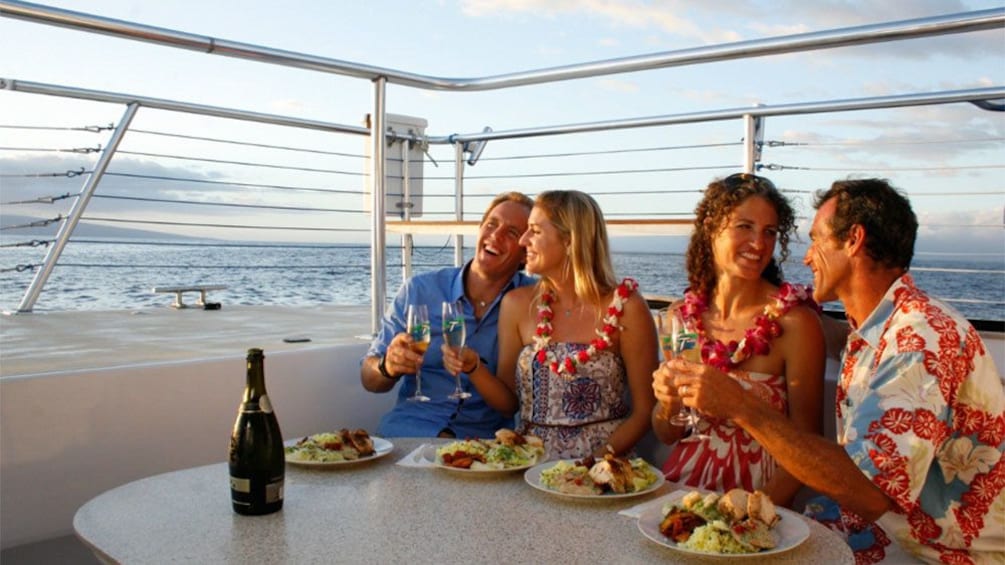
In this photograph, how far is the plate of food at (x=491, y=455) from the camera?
1700 millimetres

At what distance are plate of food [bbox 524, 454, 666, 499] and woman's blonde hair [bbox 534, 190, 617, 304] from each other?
807mm

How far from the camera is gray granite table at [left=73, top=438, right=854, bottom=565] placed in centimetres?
129

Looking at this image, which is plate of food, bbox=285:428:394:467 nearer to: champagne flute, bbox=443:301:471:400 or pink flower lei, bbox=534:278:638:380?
champagne flute, bbox=443:301:471:400

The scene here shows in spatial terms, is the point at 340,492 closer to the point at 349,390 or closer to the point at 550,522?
the point at 550,522

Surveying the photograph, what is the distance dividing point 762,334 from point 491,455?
70 centimetres

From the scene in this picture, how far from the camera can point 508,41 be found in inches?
350

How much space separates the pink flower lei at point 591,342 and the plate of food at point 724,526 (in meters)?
0.89

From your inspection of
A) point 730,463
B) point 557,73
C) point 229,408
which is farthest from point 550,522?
point 557,73

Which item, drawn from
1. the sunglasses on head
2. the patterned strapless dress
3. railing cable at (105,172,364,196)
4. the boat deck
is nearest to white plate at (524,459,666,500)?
the patterned strapless dress

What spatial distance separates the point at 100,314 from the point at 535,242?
259 centimetres

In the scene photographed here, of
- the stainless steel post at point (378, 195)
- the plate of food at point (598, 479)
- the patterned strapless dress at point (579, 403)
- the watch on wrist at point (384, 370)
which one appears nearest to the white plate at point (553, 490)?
the plate of food at point (598, 479)

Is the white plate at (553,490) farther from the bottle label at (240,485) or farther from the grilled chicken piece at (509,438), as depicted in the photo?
the bottle label at (240,485)

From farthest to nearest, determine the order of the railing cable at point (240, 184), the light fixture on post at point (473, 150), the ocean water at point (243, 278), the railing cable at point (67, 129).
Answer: the ocean water at point (243, 278) → the railing cable at point (240, 184) → the light fixture on post at point (473, 150) → the railing cable at point (67, 129)

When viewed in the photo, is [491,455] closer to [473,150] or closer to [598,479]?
[598,479]
